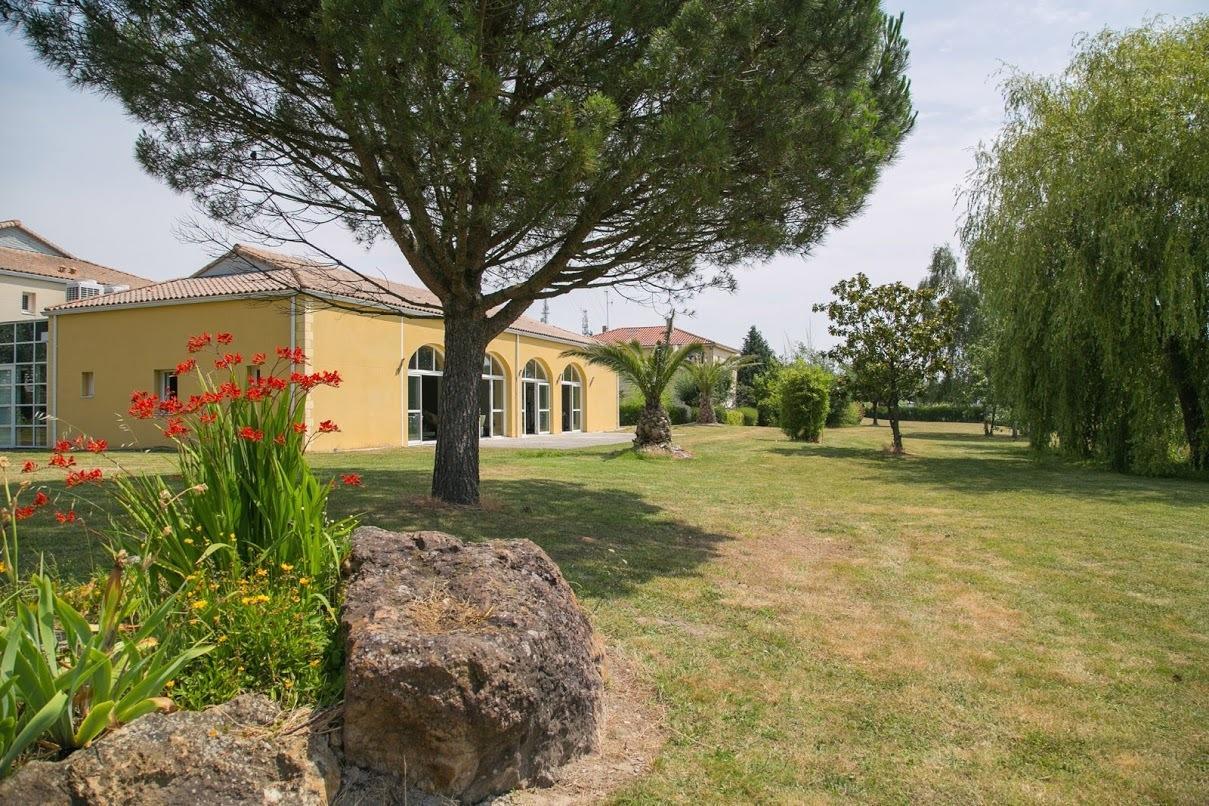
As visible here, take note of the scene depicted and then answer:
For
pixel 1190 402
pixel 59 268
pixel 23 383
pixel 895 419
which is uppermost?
pixel 59 268

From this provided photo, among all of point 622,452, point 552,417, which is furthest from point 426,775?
point 552,417

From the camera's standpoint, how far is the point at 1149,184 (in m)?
15.3

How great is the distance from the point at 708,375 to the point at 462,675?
30134mm

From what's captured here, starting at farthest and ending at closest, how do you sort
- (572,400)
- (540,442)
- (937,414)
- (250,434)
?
(937,414), (572,400), (540,442), (250,434)

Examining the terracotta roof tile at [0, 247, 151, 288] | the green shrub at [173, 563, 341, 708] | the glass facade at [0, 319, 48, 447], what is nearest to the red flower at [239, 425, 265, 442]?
the green shrub at [173, 563, 341, 708]

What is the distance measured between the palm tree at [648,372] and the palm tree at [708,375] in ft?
24.1

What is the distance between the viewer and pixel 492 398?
2611 cm

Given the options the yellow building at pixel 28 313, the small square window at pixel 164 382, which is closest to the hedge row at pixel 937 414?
the small square window at pixel 164 382

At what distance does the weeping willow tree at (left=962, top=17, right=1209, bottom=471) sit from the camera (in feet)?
48.9

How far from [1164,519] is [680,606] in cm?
824

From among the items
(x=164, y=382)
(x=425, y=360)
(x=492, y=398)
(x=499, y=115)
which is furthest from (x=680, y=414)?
(x=499, y=115)

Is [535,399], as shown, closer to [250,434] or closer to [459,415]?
[459,415]

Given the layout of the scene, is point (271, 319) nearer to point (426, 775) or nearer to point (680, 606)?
point (680, 606)

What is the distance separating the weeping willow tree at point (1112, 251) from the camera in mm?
14914
